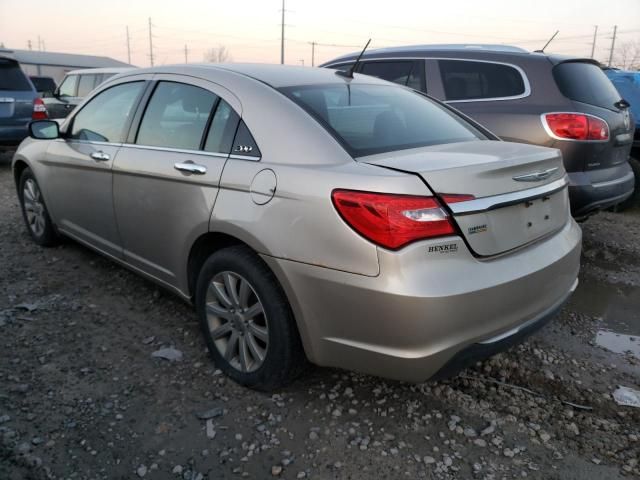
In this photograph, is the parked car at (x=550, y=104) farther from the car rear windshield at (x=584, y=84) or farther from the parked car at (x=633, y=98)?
the parked car at (x=633, y=98)

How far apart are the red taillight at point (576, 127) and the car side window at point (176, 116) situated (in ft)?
9.18

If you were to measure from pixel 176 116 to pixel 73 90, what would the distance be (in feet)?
38.9

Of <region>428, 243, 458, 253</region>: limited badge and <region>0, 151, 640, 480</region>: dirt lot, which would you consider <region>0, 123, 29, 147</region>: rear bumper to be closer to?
<region>0, 151, 640, 480</region>: dirt lot

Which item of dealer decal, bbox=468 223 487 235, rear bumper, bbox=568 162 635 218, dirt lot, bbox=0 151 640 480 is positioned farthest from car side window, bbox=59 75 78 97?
dealer decal, bbox=468 223 487 235

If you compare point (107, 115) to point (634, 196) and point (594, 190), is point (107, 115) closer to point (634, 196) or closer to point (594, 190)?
point (594, 190)

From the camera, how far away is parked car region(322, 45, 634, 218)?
4.24 m

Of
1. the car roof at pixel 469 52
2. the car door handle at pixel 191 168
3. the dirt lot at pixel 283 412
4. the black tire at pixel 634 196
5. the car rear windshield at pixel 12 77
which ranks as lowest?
the dirt lot at pixel 283 412

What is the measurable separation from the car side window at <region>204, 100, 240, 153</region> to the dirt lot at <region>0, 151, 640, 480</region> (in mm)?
1187

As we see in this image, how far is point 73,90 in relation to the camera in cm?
1331

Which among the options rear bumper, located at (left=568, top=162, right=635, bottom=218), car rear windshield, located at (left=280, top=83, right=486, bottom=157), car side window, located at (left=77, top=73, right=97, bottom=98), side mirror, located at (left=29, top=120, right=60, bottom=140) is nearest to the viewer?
car rear windshield, located at (left=280, top=83, right=486, bottom=157)

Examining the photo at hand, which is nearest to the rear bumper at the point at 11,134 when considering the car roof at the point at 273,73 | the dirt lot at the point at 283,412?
the dirt lot at the point at 283,412

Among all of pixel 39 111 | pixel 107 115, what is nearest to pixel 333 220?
pixel 107 115

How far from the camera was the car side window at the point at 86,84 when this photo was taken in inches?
503

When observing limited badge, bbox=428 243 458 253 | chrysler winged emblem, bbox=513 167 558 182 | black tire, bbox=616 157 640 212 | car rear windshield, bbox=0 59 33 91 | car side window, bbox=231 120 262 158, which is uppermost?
car rear windshield, bbox=0 59 33 91
